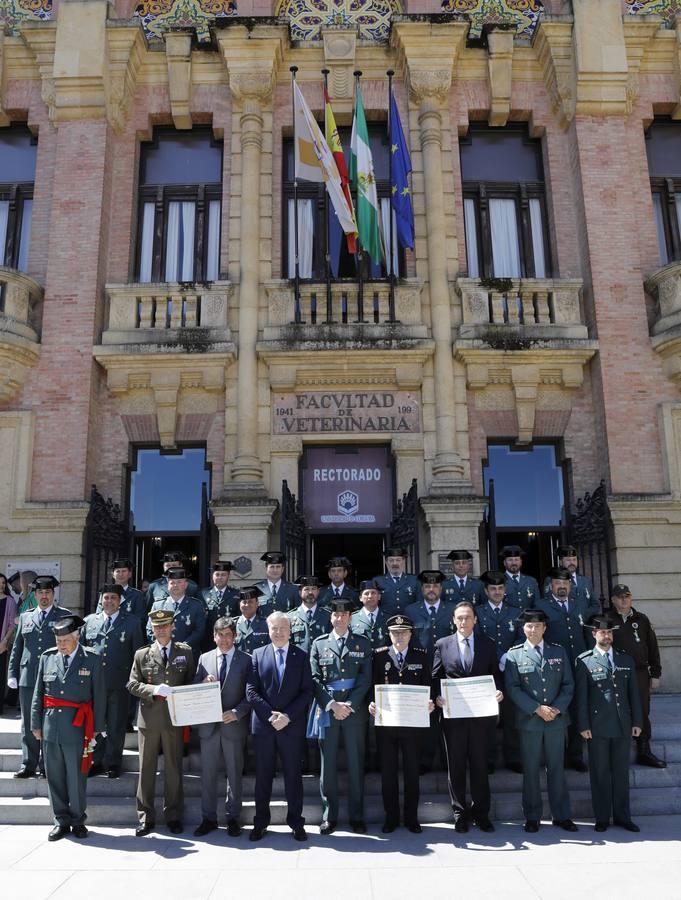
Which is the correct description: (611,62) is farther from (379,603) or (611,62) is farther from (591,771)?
(591,771)

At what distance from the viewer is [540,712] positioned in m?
7.47

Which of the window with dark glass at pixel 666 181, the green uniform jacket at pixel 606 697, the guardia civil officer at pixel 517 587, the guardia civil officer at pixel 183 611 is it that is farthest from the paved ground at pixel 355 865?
the window with dark glass at pixel 666 181

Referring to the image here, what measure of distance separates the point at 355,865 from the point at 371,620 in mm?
2756

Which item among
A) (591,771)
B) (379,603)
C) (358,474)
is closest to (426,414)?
(358,474)

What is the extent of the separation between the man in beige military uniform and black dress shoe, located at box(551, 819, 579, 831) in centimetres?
358

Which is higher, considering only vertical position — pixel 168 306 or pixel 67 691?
pixel 168 306

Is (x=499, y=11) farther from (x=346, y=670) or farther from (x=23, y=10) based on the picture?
(x=346, y=670)

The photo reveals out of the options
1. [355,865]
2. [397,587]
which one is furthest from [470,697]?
[397,587]

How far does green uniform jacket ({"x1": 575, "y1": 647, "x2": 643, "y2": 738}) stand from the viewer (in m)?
7.59

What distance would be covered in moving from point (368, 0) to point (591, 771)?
1540 cm

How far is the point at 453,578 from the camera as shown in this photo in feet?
33.7

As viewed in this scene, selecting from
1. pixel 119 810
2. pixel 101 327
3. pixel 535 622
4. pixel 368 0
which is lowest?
pixel 119 810

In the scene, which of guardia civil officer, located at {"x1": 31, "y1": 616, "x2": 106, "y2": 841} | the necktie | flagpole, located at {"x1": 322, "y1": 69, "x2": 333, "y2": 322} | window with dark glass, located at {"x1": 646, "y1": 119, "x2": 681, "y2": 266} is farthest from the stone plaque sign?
guardia civil officer, located at {"x1": 31, "y1": 616, "x2": 106, "y2": 841}

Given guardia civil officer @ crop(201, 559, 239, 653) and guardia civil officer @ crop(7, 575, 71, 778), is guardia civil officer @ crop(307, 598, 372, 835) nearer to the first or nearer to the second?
guardia civil officer @ crop(201, 559, 239, 653)
